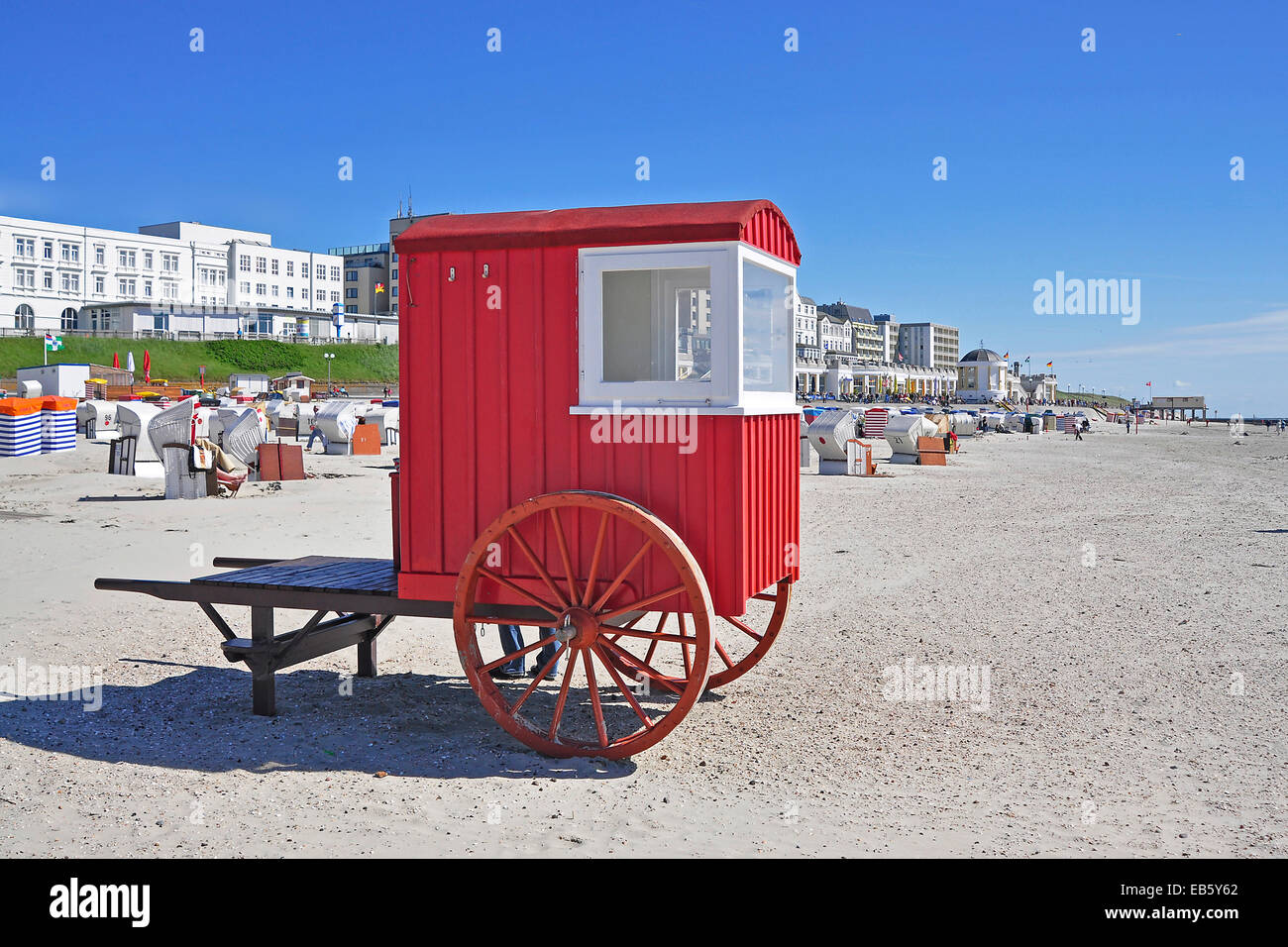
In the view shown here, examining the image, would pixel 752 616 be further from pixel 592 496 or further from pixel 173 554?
pixel 173 554

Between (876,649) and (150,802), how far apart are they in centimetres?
643

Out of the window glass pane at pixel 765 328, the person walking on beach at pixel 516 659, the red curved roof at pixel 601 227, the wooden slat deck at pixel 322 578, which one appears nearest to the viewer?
the red curved roof at pixel 601 227

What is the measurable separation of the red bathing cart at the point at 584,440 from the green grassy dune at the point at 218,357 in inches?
3614

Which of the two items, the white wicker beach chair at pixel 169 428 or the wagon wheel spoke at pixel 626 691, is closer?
the wagon wheel spoke at pixel 626 691

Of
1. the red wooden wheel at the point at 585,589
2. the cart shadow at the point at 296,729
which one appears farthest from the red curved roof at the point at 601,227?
the cart shadow at the point at 296,729

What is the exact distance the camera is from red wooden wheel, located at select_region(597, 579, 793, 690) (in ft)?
27.0

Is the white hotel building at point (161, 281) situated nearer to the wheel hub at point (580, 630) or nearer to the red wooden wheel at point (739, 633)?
the red wooden wheel at point (739, 633)

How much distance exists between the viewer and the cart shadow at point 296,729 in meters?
6.63

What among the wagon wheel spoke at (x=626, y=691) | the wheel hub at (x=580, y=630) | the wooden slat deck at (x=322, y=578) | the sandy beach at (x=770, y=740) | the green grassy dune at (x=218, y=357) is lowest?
the sandy beach at (x=770, y=740)

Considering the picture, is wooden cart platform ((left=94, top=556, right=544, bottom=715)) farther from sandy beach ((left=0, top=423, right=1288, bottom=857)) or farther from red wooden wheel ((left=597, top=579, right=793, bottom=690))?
red wooden wheel ((left=597, top=579, right=793, bottom=690))

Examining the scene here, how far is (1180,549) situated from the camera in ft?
54.0

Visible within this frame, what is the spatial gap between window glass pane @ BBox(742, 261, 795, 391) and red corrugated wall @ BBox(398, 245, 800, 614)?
0.30 m
